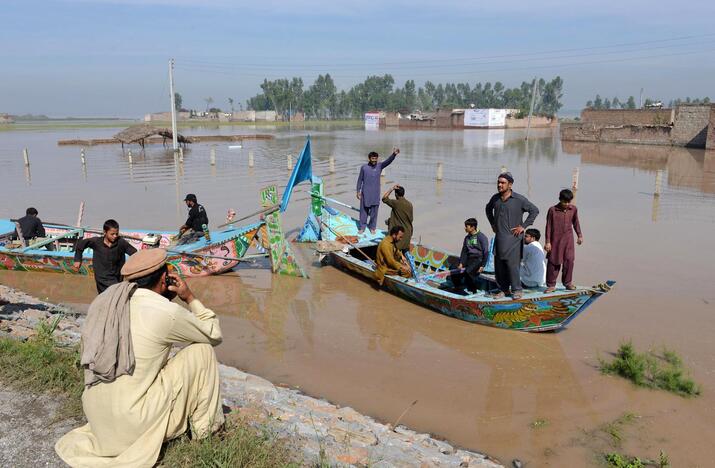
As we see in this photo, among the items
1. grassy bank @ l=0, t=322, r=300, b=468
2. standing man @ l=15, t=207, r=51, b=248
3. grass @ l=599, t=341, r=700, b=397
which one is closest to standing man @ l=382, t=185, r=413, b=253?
grass @ l=599, t=341, r=700, b=397

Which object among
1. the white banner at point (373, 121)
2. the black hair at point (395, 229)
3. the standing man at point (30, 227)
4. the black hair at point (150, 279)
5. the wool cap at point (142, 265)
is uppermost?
the white banner at point (373, 121)

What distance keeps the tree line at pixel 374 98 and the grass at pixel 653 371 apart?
11716 centimetres

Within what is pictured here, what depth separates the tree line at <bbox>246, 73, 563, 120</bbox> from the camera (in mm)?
121438

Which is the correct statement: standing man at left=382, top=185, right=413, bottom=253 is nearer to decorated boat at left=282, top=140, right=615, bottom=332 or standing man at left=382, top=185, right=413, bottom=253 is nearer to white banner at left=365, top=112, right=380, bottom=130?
decorated boat at left=282, top=140, right=615, bottom=332

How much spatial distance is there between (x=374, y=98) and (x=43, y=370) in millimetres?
128644

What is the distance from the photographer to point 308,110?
421 ft

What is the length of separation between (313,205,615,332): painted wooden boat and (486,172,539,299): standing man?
0.23 meters

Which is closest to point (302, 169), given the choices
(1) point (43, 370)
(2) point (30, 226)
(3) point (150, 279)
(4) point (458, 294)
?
(4) point (458, 294)

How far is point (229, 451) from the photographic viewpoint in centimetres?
341

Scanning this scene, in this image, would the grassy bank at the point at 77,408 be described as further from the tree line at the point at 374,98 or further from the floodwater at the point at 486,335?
the tree line at the point at 374,98

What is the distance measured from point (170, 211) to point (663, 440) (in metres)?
14.3

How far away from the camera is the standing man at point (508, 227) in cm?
643

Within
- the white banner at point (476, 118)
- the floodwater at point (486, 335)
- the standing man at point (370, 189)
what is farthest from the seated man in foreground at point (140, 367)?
the white banner at point (476, 118)

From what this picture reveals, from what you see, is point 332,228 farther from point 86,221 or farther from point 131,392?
point 131,392
